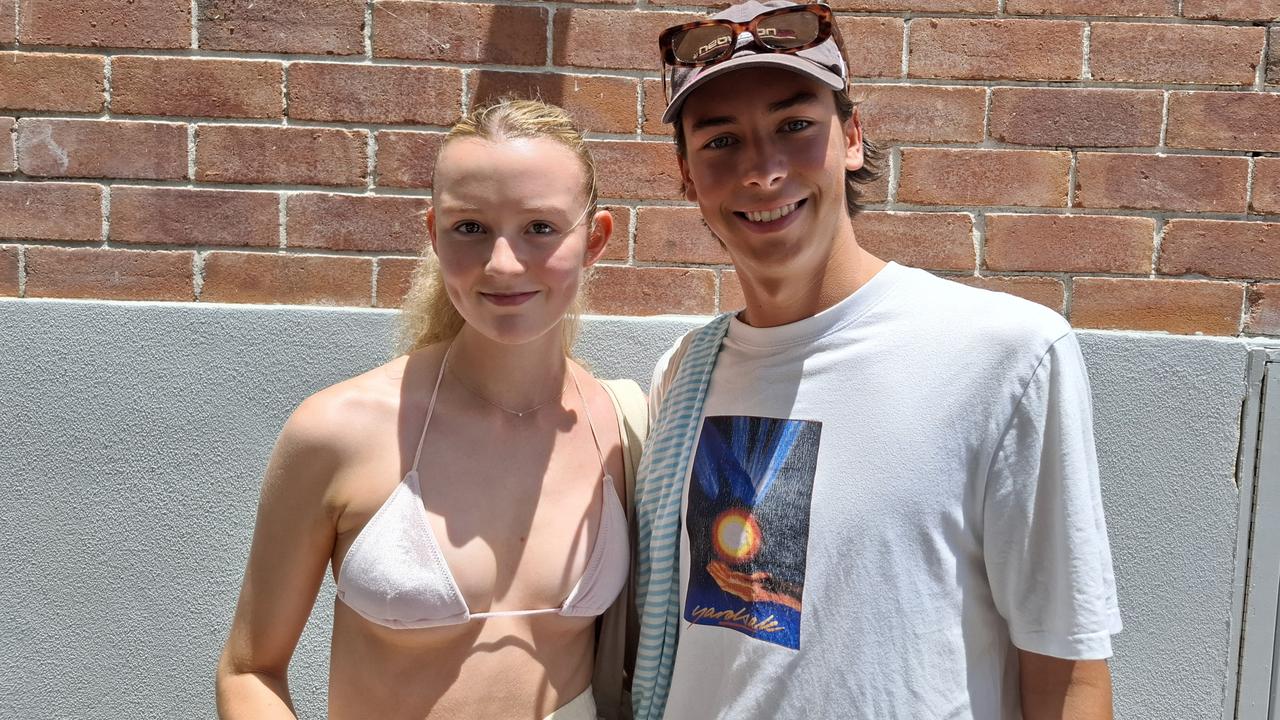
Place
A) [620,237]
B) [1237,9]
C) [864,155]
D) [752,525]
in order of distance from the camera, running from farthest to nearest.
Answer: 1. [620,237]
2. [1237,9]
3. [864,155]
4. [752,525]

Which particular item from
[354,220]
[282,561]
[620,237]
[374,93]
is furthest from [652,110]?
[282,561]

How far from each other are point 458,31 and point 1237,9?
1.91 metres

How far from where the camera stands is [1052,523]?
144 centimetres

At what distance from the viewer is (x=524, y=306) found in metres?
1.75

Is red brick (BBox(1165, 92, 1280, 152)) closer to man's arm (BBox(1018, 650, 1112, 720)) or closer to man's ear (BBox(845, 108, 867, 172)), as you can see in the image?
man's ear (BBox(845, 108, 867, 172))

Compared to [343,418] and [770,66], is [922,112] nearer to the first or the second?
[770,66]

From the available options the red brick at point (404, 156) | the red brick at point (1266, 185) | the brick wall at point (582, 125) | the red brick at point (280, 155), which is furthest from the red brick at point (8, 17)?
the red brick at point (1266, 185)

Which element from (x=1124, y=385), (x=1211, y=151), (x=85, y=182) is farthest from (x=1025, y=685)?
(x=85, y=182)

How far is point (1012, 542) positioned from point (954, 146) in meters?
1.27

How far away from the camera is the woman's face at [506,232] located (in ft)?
5.68

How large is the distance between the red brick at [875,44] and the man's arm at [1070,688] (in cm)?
149

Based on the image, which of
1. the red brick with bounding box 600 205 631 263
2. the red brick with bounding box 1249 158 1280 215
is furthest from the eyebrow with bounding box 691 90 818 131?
the red brick with bounding box 1249 158 1280 215

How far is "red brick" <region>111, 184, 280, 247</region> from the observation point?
2.40 m

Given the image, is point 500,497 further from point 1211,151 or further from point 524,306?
point 1211,151
